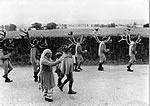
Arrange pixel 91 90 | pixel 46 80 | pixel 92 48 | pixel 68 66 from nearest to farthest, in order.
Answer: pixel 46 80 → pixel 68 66 → pixel 91 90 → pixel 92 48

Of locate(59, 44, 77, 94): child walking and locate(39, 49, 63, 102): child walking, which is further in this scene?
locate(59, 44, 77, 94): child walking

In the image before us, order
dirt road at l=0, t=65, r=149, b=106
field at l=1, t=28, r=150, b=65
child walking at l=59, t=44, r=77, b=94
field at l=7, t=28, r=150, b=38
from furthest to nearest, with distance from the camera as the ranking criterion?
field at l=1, t=28, r=150, b=65, field at l=7, t=28, r=150, b=38, child walking at l=59, t=44, r=77, b=94, dirt road at l=0, t=65, r=149, b=106

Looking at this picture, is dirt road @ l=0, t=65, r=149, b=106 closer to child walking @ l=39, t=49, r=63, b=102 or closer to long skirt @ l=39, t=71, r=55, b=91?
child walking @ l=39, t=49, r=63, b=102

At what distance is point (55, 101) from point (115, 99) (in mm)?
1194

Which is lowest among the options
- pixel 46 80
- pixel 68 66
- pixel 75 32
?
pixel 46 80

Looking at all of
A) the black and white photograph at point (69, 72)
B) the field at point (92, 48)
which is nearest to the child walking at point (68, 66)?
the black and white photograph at point (69, 72)

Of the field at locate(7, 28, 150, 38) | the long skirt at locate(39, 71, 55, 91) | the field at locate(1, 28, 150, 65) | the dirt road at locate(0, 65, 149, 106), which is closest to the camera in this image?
the dirt road at locate(0, 65, 149, 106)

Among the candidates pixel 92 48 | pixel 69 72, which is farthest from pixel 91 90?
pixel 92 48

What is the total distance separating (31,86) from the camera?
246 inches

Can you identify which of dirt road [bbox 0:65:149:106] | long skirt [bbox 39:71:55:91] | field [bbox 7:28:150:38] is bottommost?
dirt road [bbox 0:65:149:106]

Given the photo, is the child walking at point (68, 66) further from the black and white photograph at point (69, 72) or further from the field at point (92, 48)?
the field at point (92, 48)

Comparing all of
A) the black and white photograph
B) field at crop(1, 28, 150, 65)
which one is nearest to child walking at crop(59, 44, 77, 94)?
the black and white photograph

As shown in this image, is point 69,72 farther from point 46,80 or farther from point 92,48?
point 92,48

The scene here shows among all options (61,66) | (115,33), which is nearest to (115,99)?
(61,66)
